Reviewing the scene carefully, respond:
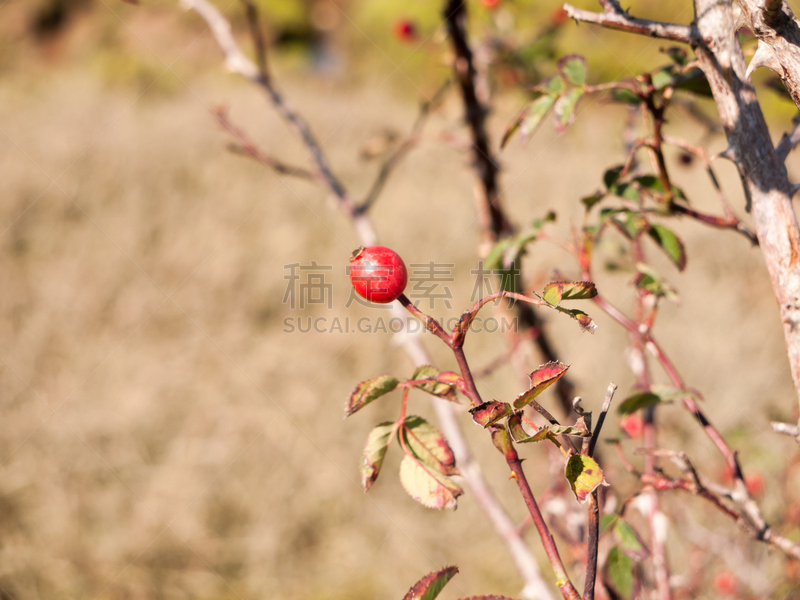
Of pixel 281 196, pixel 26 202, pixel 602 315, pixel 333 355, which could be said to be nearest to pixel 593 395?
pixel 602 315

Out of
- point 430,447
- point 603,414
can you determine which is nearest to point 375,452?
point 430,447

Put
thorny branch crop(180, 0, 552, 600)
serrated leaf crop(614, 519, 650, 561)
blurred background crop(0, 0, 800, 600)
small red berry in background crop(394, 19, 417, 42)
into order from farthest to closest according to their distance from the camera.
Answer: blurred background crop(0, 0, 800, 600), small red berry in background crop(394, 19, 417, 42), thorny branch crop(180, 0, 552, 600), serrated leaf crop(614, 519, 650, 561)

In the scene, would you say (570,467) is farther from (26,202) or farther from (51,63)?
(51,63)

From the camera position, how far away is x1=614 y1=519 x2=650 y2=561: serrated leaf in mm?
400

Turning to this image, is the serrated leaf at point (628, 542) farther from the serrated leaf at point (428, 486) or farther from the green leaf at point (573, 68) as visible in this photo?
the green leaf at point (573, 68)

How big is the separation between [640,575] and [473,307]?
0.56 meters

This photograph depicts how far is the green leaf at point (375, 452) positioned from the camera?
12.8 inches

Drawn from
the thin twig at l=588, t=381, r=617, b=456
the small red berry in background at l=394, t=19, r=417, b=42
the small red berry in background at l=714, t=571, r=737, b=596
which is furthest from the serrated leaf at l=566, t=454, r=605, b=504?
the small red berry in background at l=394, t=19, r=417, b=42

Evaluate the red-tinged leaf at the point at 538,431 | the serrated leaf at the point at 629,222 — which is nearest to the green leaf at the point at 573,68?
the serrated leaf at the point at 629,222

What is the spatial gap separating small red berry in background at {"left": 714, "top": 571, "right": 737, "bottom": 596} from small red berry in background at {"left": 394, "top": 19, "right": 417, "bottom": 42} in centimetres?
125

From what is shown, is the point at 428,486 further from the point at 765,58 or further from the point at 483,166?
the point at 483,166

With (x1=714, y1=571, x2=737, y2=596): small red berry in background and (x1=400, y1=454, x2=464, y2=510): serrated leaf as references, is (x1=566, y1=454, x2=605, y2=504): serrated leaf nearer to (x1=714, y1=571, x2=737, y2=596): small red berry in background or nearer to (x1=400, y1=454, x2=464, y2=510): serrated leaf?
(x1=400, y1=454, x2=464, y2=510): serrated leaf

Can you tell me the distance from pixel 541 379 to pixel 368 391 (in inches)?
4.3

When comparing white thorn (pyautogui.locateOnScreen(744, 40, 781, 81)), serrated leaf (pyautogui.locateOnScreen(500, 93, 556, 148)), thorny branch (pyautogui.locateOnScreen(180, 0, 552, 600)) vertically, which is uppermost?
white thorn (pyautogui.locateOnScreen(744, 40, 781, 81))
